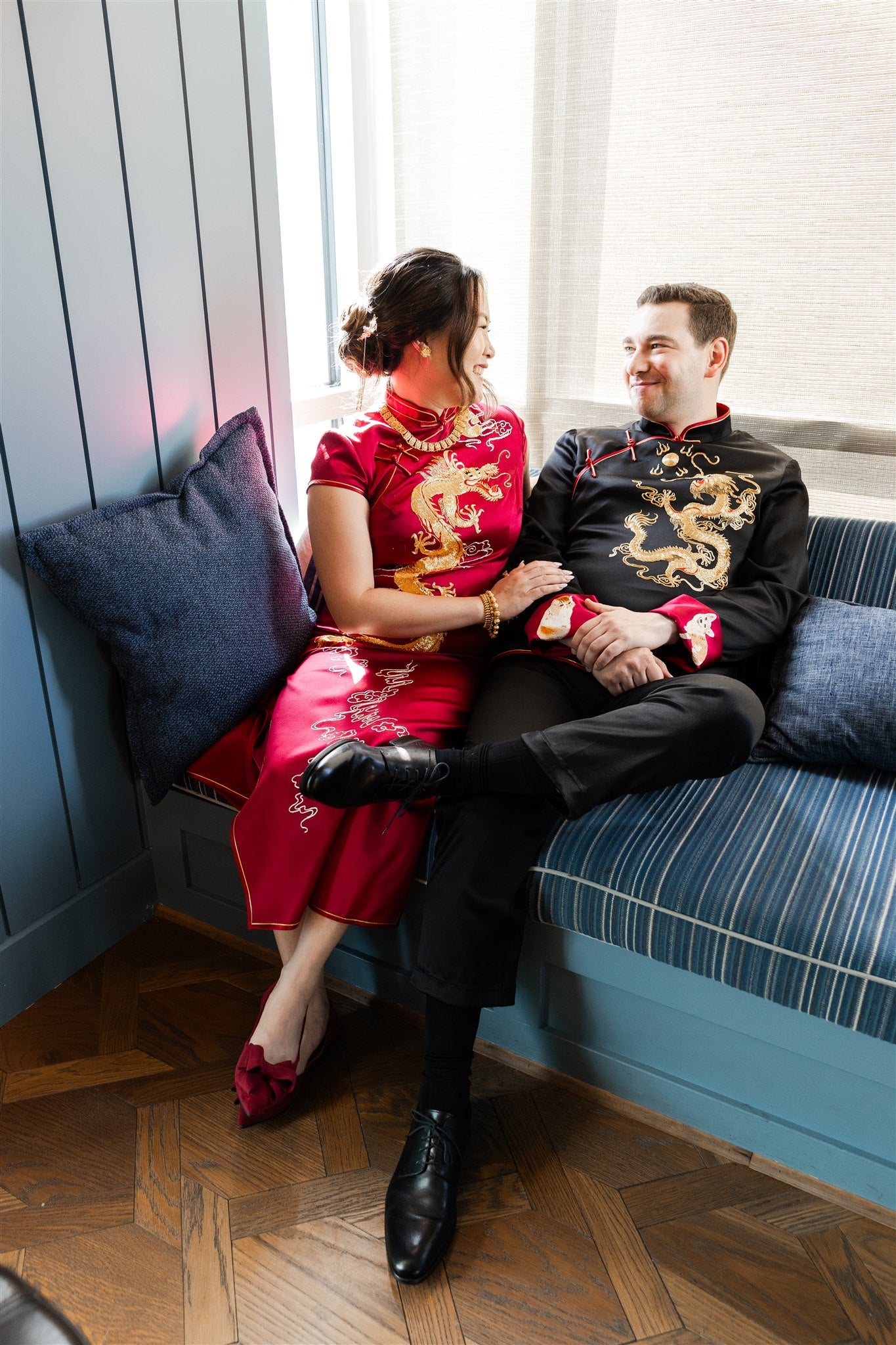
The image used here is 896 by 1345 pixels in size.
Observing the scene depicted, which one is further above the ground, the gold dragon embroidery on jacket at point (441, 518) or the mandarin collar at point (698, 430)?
the mandarin collar at point (698, 430)

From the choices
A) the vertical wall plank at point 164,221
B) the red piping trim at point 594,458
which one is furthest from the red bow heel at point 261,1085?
the red piping trim at point 594,458

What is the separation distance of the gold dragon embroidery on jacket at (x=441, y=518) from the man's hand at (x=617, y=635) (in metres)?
0.28

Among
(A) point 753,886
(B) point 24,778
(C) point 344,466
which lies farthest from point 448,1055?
(C) point 344,466

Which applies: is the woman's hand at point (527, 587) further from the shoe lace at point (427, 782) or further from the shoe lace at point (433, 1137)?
the shoe lace at point (433, 1137)

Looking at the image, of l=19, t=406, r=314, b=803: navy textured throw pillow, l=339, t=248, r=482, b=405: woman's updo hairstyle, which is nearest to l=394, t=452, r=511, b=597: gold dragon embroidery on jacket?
l=339, t=248, r=482, b=405: woman's updo hairstyle

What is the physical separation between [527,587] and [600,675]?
213 mm

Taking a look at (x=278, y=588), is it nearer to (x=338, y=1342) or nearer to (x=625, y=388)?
(x=625, y=388)

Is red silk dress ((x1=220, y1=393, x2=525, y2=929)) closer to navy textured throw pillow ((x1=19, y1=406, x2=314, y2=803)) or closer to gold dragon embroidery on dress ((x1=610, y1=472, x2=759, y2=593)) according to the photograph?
navy textured throw pillow ((x1=19, y1=406, x2=314, y2=803))

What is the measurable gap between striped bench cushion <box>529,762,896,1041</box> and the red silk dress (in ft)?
0.94

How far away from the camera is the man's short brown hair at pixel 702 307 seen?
178 centimetres

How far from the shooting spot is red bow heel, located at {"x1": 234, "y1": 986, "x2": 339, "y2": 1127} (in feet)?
4.54

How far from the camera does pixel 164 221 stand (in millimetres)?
1634

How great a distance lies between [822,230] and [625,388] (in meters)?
0.53

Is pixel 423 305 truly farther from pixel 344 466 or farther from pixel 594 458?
pixel 594 458
